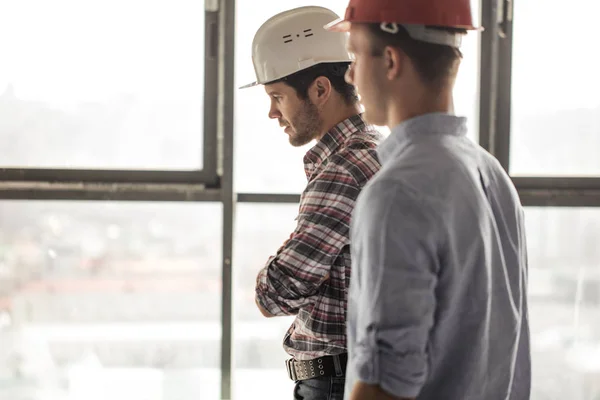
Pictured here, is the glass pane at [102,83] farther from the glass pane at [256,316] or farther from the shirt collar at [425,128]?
the shirt collar at [425,128]

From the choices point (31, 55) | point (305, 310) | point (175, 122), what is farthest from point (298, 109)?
point (31, 55)

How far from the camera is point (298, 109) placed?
5.96 ft

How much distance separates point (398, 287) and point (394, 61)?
0.36 m

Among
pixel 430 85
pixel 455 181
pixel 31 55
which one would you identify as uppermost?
pixel 31 55

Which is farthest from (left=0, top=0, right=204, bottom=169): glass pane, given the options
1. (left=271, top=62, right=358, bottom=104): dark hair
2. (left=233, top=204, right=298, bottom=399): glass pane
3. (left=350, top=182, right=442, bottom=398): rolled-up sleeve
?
(left=350, top=182, right=442, bottom=398): rolled-up sleeve

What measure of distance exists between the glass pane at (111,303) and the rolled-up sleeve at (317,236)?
1203 millimetres

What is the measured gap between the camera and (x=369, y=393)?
98 centimetres

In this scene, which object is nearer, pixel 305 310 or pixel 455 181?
pixel 455 181

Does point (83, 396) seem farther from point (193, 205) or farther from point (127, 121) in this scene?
point (127, 121)

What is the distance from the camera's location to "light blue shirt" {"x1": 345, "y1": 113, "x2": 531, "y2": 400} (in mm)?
956

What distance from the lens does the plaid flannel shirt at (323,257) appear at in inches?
59.7

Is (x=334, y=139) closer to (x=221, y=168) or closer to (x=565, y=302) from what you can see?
(x=221, y=168)

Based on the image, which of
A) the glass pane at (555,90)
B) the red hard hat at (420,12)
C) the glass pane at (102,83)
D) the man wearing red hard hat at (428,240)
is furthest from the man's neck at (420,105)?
the glass pane at (555,90)

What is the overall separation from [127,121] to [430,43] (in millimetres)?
1869
